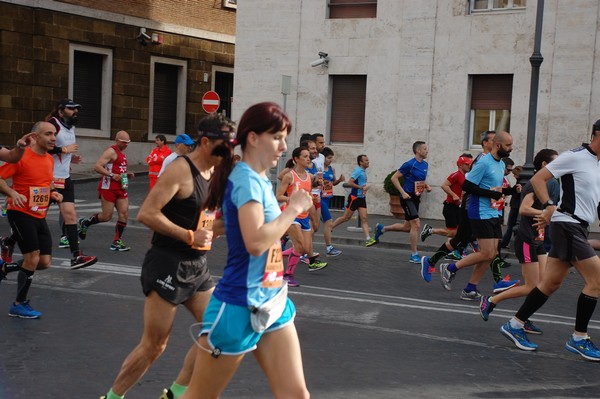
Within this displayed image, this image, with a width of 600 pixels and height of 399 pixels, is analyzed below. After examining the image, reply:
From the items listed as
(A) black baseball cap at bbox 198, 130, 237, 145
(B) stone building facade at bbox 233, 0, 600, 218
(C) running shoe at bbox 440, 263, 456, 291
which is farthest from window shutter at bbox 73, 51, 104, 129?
(A) black baseball cap at bbox 198, 130, 237, 145

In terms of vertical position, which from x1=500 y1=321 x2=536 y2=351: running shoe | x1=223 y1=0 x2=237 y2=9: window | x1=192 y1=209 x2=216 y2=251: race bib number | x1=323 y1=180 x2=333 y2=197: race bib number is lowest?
x1=500 y1=321 x2=536 y2=351: running shoe

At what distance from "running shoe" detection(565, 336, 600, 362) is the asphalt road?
0.23 ft

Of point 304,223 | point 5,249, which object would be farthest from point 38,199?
point 304,223

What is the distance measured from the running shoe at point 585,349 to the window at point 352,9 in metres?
16.8

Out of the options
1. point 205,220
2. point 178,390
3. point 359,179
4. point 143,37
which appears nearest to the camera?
point 178,390

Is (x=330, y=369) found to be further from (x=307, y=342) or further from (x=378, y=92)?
(x=378, y=92)

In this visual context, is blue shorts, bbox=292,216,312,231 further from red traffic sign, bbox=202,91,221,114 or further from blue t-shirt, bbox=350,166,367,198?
red traffic sign, bbox=202,91,221,114

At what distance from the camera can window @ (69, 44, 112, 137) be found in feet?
101

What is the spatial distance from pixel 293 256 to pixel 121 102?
21844 millimetres

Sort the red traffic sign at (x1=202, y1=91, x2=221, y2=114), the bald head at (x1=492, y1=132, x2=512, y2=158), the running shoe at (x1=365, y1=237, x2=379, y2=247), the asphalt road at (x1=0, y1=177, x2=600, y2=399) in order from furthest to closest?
the red traffic sign at (x1=202, y1=91, x2=221, y2=114) < the running shoe at (x1=365, y1=237, x2=379, y2=247) < the bald head at (x1=492, y1=132, x2=512, y2=158) < the asphalt road at (x1=0, y1=177, x2=600, y2=399)

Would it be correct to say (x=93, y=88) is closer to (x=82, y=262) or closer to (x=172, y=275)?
(x=82, y=262)

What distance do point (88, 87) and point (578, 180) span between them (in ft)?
84.6

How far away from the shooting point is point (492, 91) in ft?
71.2

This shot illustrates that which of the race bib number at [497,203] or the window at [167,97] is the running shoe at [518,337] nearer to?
the race bib number at [497,203]
